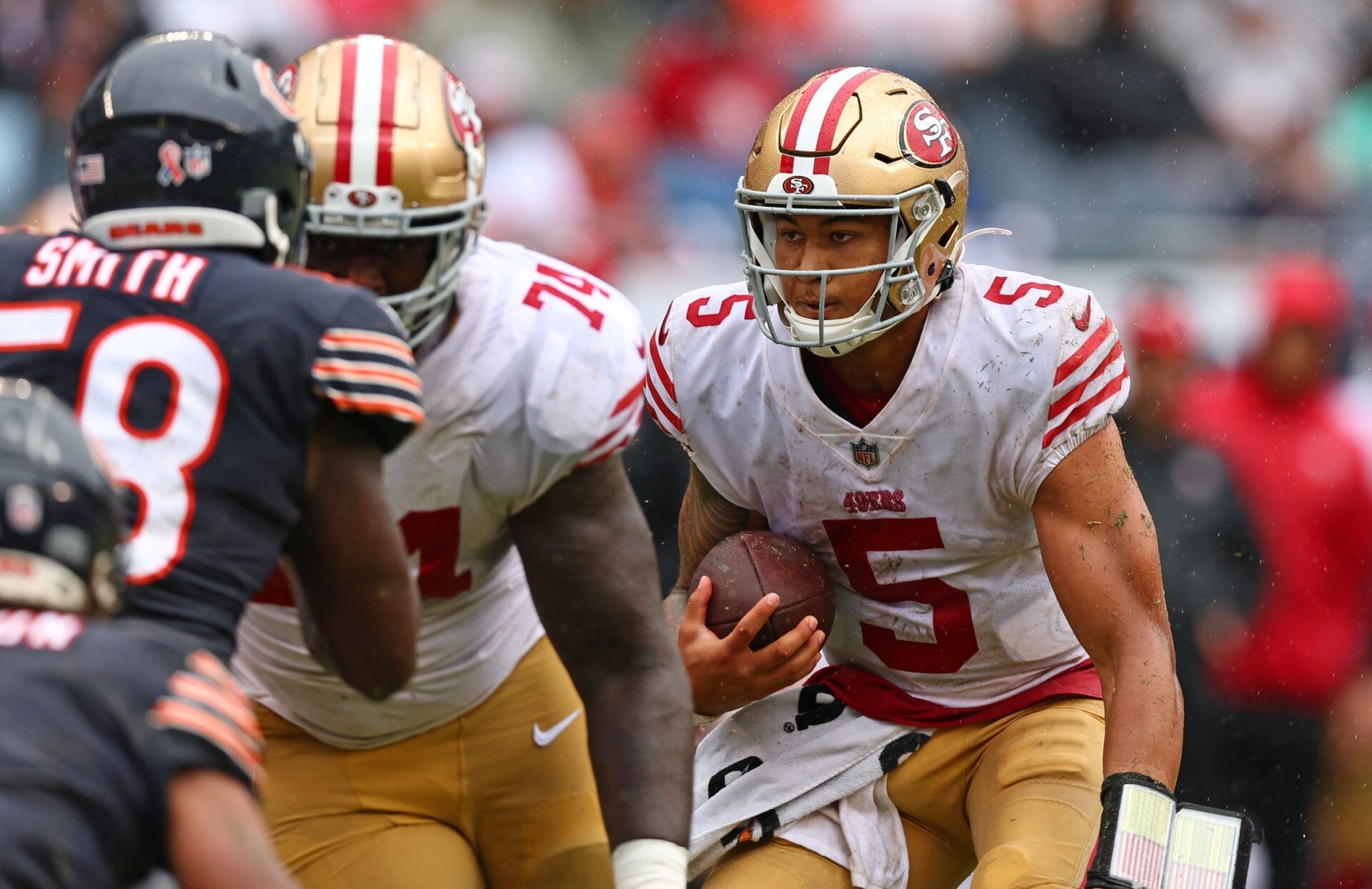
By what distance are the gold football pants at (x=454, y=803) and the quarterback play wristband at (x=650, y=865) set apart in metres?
0.40

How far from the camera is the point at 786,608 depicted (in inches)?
135

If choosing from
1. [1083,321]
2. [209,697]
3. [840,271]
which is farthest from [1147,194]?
[209,697]

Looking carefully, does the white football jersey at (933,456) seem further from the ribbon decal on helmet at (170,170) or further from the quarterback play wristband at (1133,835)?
the ribbon decal on helmet at (170,170)

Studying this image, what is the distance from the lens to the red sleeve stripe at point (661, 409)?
362 cm

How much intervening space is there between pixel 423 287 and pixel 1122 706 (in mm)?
1363

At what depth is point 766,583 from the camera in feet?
11.3

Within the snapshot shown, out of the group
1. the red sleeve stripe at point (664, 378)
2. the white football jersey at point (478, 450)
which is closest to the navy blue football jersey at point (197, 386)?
the white football jersey at point (478, 450)

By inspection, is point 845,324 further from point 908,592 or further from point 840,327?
point 908,592

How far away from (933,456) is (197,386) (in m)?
1.57

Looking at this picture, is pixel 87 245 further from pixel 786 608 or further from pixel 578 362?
pixel 786 608

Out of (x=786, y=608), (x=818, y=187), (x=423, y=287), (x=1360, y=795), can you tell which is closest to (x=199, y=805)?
(x=423, y=287)

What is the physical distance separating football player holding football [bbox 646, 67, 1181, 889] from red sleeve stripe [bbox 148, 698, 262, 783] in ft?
5.28

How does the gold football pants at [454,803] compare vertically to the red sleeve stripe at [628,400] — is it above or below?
below

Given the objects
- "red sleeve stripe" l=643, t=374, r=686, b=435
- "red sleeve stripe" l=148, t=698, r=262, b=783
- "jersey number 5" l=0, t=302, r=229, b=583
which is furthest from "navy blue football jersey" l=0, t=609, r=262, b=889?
"red sleeve stripe" l=643, t=374, r=686, b=435
